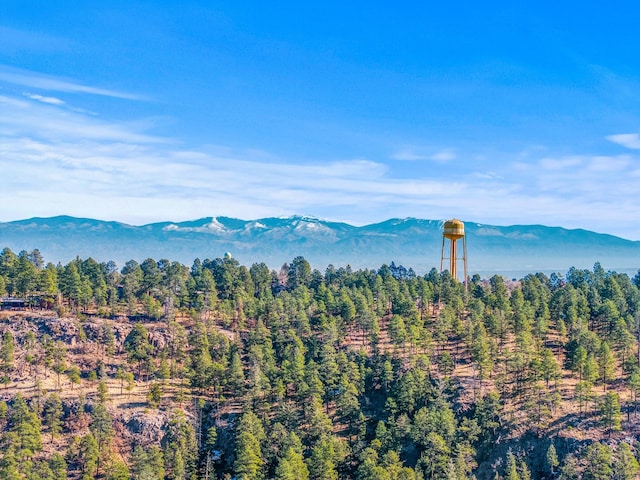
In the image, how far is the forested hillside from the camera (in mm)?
87312

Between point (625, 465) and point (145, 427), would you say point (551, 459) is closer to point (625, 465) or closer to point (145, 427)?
point (625, 465)

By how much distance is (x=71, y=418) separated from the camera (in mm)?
98375

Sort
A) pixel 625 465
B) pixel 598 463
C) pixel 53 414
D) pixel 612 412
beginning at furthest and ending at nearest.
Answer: pixel 53 414 < pixel 612 412 < pixel 598 463 < pixel 625 465

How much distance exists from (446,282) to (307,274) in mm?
37816

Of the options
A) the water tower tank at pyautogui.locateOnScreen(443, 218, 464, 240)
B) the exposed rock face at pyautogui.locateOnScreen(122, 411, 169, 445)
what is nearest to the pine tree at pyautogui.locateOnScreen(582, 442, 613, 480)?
the exposed rock face at pyautogui.locateOnScreen(122, 411, 169, 445)

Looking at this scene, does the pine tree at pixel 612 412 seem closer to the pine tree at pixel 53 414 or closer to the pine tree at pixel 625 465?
the pine tree at pixel 625 465

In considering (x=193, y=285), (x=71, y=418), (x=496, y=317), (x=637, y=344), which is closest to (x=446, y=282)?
(x=496, y=317)

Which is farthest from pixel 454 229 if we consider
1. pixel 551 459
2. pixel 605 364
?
pixel 551 459

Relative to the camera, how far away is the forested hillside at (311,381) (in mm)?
87312

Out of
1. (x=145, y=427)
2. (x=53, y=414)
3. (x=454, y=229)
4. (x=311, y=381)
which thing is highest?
(x=454, y=229)

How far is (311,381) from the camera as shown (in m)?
102

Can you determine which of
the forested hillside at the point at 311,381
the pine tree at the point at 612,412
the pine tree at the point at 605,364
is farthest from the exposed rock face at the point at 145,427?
the pine tree at the point at 605,364

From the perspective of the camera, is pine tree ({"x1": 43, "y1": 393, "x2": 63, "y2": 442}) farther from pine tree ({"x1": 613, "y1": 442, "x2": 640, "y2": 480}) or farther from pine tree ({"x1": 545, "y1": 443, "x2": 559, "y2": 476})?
pine tree ({"x1": 613, "y1": 442, "x2": 640, "y2": 480})

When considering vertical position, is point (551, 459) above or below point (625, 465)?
below
